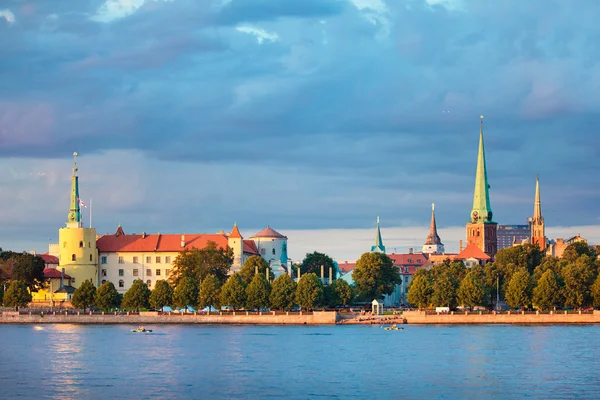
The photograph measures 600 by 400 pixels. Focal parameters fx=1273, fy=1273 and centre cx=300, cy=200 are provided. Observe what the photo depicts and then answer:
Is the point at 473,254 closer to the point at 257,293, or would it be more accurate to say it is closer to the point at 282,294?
the point at 282,294

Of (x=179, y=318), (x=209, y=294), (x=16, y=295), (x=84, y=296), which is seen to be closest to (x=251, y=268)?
(x=209, y=294)

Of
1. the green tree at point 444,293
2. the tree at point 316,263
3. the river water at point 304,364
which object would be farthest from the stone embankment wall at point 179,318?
the tree at point 316,263

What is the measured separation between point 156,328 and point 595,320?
139 ft

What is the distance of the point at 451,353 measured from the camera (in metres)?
85.3

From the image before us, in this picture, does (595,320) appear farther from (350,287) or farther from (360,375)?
(360,375)

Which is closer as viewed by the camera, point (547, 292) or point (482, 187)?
point (547, 292)

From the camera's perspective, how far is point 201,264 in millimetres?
143750

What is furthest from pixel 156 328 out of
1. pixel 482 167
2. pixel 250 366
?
pixel 482 167

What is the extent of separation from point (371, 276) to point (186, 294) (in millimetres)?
23617

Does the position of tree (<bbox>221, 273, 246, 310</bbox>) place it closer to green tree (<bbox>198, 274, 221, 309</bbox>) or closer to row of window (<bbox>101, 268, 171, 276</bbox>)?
green tree (<bbox>198, 274, 221, 309</bbox>)

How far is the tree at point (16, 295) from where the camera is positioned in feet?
443

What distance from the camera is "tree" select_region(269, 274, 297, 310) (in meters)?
127

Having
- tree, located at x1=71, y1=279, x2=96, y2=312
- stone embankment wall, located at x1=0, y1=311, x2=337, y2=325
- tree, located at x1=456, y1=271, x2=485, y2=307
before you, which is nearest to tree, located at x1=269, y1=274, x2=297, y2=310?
stone embankment wall, located at x1=0, y1=311, x2=337, y2=325

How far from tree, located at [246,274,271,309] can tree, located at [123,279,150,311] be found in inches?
469
